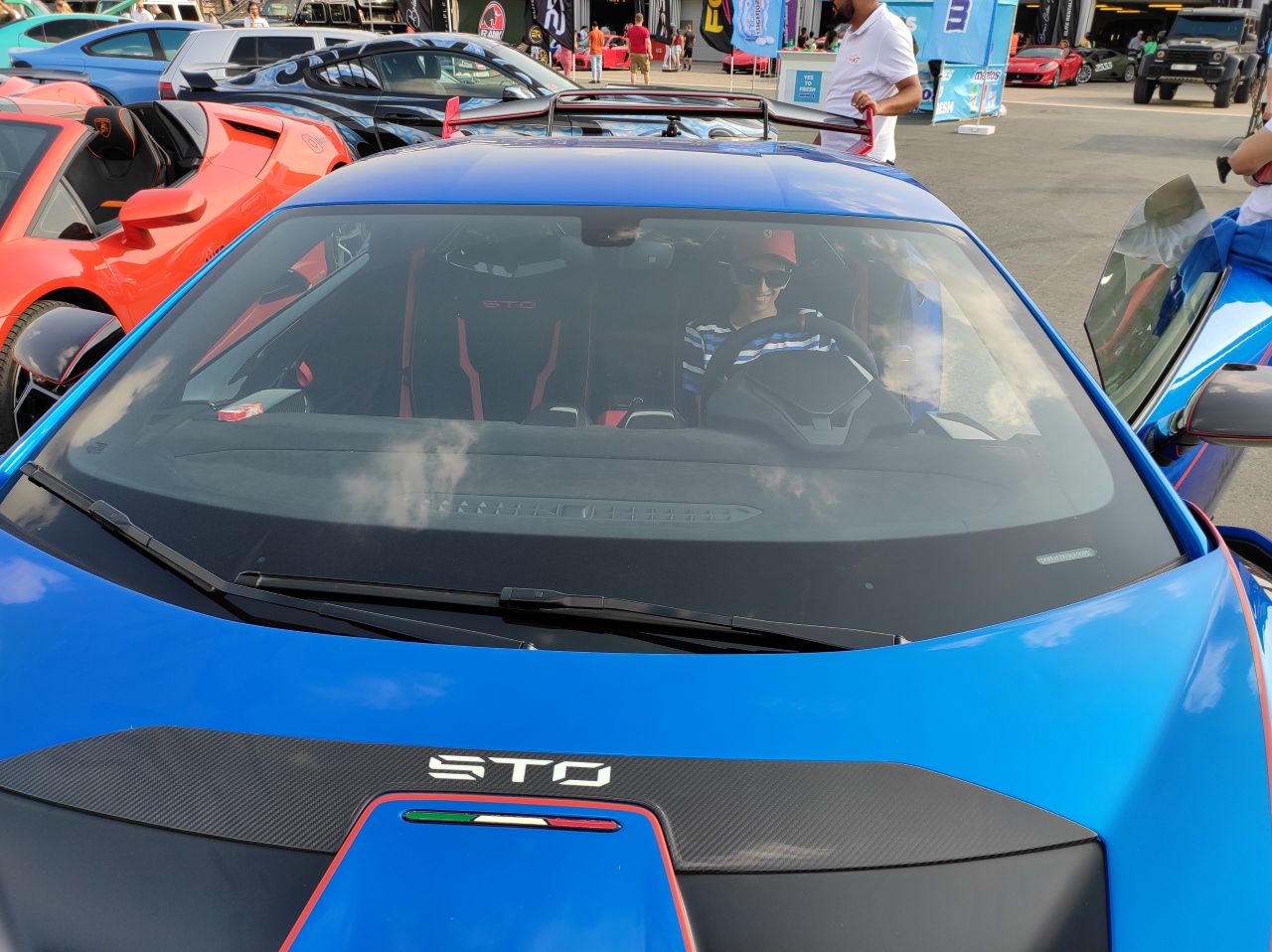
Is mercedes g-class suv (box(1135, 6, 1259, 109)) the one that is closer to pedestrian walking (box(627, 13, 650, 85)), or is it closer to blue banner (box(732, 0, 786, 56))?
blue banner (box(732, 0, 786, 56))

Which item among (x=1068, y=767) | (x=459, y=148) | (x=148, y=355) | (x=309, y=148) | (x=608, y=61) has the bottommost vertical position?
(x=608, y=61)

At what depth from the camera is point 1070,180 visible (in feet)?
36.8

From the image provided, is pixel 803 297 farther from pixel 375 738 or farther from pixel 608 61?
pixel 608 61

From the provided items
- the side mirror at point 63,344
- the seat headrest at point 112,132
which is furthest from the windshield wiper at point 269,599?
the seat headrest at point 112,132

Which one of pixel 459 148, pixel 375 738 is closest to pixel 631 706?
pixel 375 738

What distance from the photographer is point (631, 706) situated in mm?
Answer: 1175

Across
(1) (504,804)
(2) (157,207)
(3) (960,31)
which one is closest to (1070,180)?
(3) (960,31)

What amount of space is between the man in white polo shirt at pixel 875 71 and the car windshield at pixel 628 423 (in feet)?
12.2

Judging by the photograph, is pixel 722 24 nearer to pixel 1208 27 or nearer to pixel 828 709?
pixel 1208 27

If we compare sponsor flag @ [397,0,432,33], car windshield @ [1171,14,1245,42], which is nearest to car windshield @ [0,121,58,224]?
sponsor flag @ [397,0,432,33]

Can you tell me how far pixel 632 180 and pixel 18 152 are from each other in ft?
12.7

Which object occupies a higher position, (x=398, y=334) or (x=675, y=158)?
(x=675, y=158)

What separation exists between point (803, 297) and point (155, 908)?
1538 mm

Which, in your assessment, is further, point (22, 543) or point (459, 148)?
point (459, 148)
